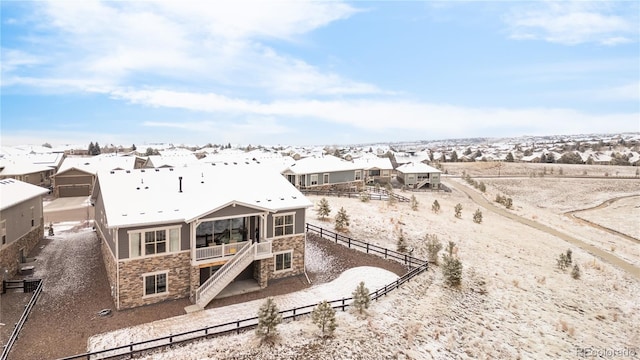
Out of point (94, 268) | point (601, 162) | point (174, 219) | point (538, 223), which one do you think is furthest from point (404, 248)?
point (601, 162)

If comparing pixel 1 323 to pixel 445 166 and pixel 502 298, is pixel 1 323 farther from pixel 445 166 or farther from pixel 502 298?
pixel 445 166

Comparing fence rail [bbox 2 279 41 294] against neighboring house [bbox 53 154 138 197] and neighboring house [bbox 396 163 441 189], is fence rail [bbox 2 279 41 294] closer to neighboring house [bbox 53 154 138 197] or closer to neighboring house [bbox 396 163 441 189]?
neighboring house [bbox 53 154 138 197]

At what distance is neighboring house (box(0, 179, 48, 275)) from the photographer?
22250 millimetres

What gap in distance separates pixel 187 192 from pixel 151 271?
487 centimetres

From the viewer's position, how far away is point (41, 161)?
59875 millimetres

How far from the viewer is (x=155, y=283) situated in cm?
1934

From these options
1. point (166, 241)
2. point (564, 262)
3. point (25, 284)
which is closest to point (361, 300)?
point (166, 241)

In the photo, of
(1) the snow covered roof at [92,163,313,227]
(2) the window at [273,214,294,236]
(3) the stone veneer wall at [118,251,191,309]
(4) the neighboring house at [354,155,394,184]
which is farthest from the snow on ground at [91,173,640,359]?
(4) the neighboring house at [354,155,394,184]

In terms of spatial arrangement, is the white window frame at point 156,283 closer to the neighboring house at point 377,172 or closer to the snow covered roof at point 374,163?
the snow covered roof at point 374,163

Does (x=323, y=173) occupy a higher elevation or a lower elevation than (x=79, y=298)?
higher

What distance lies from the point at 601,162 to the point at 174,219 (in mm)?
137293

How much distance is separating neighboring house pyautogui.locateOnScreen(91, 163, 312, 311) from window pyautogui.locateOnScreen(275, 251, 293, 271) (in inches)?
2.3

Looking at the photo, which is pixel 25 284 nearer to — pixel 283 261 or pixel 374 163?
pixel 283 261

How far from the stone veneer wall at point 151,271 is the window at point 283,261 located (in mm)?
5175
